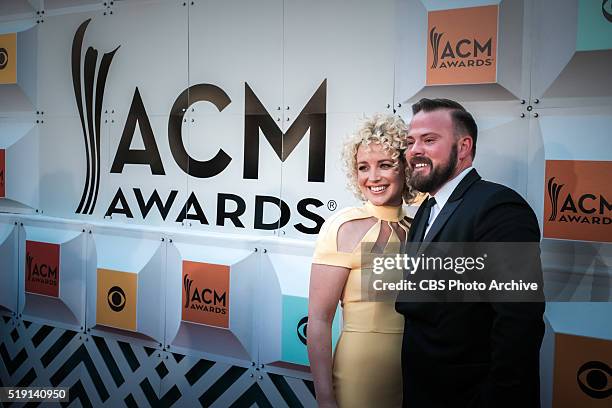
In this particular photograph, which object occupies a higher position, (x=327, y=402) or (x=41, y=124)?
(x=41, y=124)

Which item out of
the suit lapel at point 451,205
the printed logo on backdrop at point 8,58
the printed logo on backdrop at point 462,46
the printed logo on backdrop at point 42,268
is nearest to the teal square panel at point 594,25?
the printed logo on backdrop at point 462,46

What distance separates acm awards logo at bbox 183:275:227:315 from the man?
1082mm

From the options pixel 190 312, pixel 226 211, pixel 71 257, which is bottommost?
pixel 190 312

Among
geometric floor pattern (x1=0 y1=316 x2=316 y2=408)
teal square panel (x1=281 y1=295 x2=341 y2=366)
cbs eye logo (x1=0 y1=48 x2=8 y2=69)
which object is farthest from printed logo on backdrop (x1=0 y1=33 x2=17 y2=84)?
teal square panel (x1=281 y1=295 x2=341 y2=366)

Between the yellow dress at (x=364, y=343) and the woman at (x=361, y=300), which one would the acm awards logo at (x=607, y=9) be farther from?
the yellow dress at (x=364, y=343)

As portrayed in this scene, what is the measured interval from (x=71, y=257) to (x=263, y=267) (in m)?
1.27

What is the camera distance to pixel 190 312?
9.68ft

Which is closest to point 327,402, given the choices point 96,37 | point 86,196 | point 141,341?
point 141,341

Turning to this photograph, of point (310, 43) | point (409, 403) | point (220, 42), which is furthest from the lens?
point (220, 42)

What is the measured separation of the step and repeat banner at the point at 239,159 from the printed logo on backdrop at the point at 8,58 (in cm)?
1

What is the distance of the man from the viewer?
1.70 metres

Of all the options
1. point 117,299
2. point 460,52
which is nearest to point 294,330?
point 117,299

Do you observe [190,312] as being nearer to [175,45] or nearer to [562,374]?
[175,45]

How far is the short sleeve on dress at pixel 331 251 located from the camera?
212 centimetres
